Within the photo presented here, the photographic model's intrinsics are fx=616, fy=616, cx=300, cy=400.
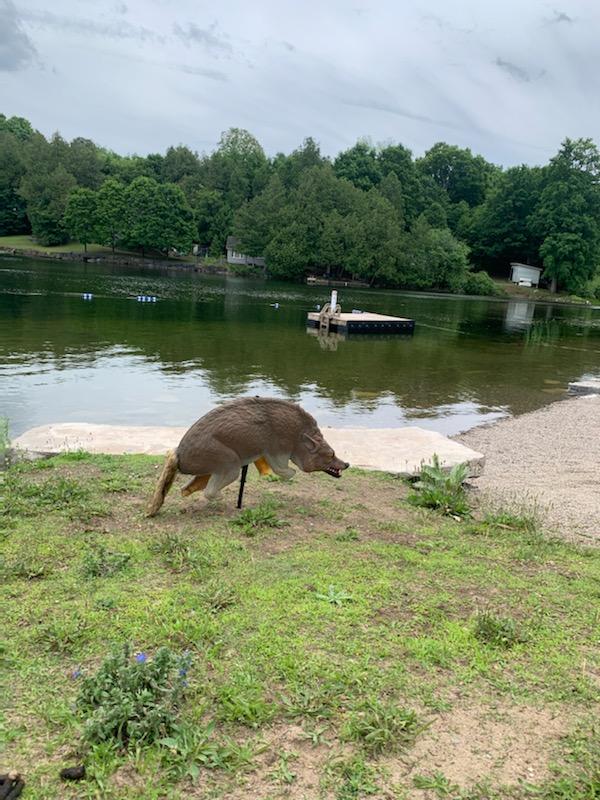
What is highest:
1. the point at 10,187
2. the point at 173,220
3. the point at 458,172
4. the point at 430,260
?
the point at 458,172

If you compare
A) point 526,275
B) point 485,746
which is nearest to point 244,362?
point 485,746

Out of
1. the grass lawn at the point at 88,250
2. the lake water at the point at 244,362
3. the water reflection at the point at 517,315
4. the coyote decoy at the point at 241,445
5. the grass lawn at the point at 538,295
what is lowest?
the lake water at the point at 244,362

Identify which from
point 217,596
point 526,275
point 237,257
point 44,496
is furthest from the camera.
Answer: point 237,257

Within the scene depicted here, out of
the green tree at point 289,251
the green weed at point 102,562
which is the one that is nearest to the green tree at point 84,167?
the green tree at point 289,251

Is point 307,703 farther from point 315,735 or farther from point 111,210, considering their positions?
point 111,210

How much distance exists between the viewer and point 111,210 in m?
81.3

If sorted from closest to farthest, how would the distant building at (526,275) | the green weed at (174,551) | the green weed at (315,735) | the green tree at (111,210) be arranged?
the green weed at (315,735) → the green weed at (174,551) → the green tree at (111,210) → the distant building at (526,275)

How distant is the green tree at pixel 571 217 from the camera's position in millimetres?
78938

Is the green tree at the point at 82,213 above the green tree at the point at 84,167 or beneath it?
beneath

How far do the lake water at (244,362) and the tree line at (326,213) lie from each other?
104 ft

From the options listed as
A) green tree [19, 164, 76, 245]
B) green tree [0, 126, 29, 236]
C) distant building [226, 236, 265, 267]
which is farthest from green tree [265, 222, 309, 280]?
green tree [0, 126, 29, 236]

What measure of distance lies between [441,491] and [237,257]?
85843 millimetres

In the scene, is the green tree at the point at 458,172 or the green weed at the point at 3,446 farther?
the green tree at the point at 458,172

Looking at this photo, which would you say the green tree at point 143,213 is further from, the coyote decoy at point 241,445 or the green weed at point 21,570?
the green weed at point 21,570
